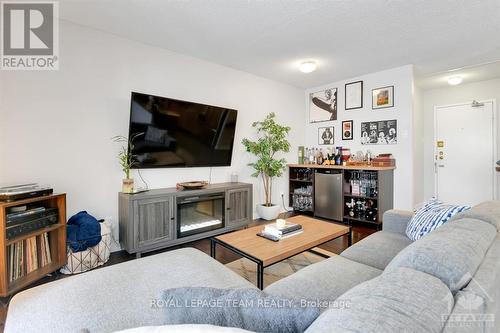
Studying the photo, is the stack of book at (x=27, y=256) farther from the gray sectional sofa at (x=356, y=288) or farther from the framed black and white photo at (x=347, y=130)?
the framed black and white photo at (x=347, y=130)

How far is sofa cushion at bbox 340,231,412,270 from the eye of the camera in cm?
155

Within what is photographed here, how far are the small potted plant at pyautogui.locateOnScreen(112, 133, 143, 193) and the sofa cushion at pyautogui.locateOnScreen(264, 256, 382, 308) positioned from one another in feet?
6.53

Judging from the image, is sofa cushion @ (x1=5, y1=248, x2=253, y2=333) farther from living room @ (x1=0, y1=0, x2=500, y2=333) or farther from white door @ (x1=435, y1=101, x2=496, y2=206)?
white door @ (x1=435, y1=101, x2=496, y2=206)

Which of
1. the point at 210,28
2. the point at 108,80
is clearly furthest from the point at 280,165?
the point at 108,80

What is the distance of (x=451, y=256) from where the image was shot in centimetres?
82

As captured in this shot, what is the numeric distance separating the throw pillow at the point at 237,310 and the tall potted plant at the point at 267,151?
10.3 ft

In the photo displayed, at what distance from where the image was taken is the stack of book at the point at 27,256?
1.84 meters

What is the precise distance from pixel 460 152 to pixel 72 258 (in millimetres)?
6111

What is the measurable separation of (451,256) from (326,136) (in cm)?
393

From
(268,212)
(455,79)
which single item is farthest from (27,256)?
(455,79)

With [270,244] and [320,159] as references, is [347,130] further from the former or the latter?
[270,244]

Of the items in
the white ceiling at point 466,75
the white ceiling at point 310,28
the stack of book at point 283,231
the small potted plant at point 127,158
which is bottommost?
the stack of book at point 283,231

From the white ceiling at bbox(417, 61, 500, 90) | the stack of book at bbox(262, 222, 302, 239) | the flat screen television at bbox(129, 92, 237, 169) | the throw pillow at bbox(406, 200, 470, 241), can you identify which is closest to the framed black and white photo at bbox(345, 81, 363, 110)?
the white ceiling at bbox(417, 61, 500, 90)

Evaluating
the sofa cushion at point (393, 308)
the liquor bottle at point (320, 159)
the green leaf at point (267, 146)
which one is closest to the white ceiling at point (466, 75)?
the liquor bottle at point (320, 159)
